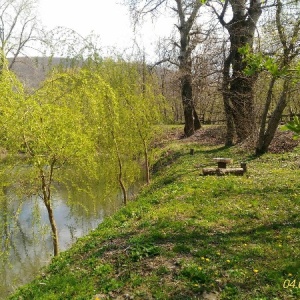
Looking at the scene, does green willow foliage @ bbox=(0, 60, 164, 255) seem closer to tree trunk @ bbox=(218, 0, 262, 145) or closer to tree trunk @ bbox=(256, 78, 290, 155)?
tree trunk @ bbox=(218, 0, 262, 145)

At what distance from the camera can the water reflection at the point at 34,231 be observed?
332 inches

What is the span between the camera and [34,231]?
11.5 meters

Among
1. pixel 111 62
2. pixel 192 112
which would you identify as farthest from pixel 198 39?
pixel 111 62

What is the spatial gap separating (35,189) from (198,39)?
609 inches

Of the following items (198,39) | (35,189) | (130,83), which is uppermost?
(198,39)

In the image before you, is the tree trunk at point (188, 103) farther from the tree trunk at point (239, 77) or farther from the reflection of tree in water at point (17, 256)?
the reflection of tree in water at point (17, 256)

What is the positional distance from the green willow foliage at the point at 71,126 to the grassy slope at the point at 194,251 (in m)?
1.98

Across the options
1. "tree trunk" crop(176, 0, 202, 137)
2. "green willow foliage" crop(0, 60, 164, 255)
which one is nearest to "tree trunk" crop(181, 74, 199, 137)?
"tree trunk" crop(176, 0, 202, 137)

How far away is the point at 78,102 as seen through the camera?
10016 mm

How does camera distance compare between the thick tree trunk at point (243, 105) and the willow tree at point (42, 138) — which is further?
the thick tree trunk at point (243, 105)

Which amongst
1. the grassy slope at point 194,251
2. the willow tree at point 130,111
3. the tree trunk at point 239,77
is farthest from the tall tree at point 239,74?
the grassy slope at point 194,251

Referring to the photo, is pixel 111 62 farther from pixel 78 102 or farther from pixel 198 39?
pixel 198 39

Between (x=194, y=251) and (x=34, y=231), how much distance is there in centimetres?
762

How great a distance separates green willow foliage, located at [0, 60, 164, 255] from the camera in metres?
7.71
